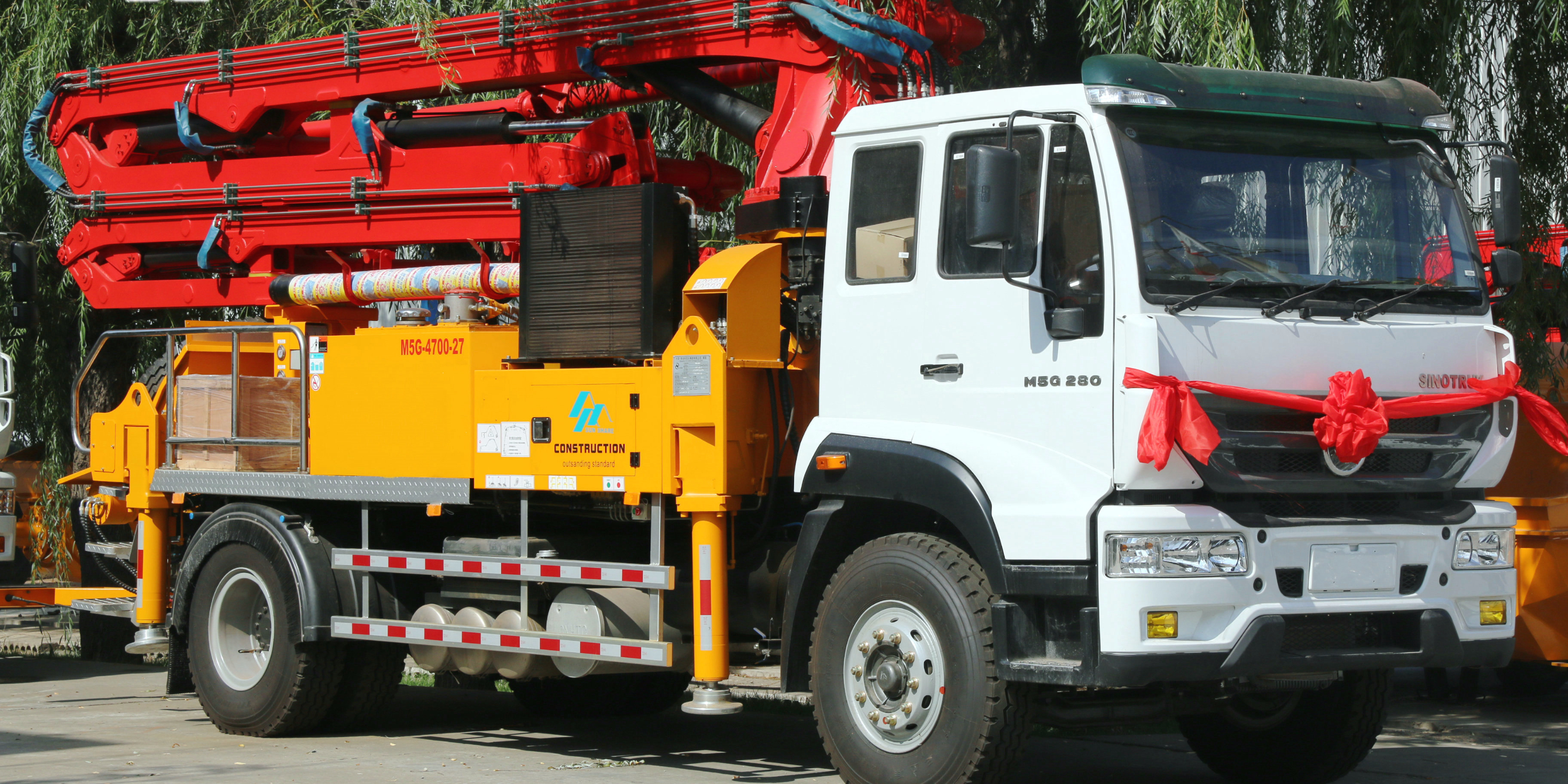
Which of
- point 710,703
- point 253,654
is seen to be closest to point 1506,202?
point 710,703

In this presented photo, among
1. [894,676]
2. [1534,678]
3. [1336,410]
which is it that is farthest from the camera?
[1534,678]

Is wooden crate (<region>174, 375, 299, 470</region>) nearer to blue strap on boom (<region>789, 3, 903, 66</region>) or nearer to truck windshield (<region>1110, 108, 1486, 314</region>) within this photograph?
blue strap on boom (<region>789, 3, 903, 66</region>)

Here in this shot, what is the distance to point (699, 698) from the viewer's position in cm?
799

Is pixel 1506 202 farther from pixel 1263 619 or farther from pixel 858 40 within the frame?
pixel 858 40

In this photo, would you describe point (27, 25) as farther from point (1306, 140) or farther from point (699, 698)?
point (1306, 140)

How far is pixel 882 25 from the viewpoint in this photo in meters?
8.47

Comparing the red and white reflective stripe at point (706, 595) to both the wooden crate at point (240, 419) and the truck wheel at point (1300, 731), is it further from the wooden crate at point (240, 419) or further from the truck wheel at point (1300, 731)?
the wooden crate at point (240, 419)

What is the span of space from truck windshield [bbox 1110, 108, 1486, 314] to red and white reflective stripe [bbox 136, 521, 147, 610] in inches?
264

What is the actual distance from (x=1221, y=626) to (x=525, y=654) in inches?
147

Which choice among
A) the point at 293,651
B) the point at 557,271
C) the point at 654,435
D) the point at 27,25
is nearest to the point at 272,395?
the point at 293,651

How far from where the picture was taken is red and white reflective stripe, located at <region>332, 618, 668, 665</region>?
26.9 feet

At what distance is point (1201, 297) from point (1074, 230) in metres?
0.53

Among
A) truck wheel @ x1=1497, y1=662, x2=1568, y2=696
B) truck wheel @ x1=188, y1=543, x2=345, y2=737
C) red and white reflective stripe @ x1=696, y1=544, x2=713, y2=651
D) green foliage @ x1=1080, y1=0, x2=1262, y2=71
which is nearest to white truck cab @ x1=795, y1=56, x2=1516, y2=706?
red and white reflective stripe @ x1=696, y1=544, x2=713, y2=651

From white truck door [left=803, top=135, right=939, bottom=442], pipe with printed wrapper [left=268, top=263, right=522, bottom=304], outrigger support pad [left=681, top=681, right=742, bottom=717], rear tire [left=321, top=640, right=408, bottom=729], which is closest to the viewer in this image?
white truck door [left=803, top=135, right=939, bottom=442]
